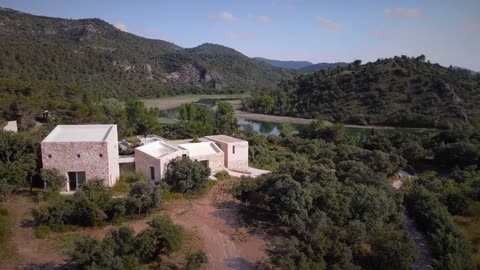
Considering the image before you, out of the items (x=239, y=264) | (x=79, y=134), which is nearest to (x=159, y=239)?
(x=239, y=264)

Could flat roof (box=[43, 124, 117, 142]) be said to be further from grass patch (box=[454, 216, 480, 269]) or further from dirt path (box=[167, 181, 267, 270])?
grass patch (box=[454, 216, 480, 269])

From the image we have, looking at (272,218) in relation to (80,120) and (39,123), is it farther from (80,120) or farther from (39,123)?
(39,123)

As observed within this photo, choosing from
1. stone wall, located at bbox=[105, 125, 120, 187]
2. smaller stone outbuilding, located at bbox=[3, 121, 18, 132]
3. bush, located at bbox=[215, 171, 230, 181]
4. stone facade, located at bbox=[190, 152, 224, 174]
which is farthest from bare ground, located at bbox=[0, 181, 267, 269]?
smaller stone outbuilding, located at bbox=[3, 121, 18, 132]

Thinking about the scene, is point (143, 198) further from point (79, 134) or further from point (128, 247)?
point (79, 134)

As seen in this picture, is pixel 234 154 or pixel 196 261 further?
pixel 234 154

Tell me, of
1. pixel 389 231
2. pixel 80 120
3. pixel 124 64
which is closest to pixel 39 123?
pixel 80 120

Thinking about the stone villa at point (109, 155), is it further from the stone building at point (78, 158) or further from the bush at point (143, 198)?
the bush at point (143, 198)

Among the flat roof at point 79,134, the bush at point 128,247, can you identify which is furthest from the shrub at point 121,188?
the bush at point 128,247
